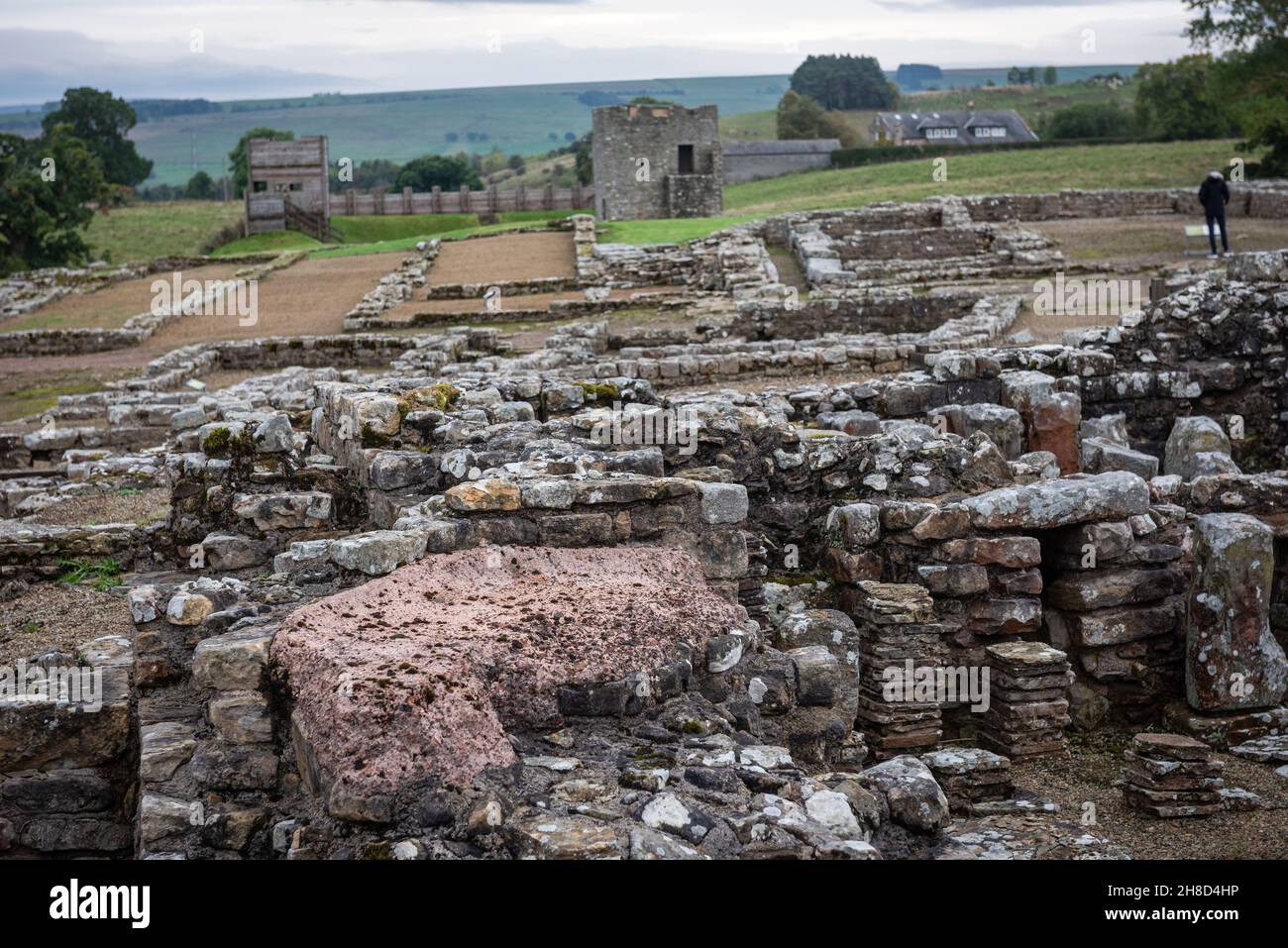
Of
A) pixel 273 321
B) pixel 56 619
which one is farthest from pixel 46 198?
pixel 56 619

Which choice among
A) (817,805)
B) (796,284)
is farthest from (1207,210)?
(817,805)

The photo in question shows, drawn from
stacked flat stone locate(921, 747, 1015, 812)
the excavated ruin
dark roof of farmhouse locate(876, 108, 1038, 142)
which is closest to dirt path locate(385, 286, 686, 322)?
the excavated ruin

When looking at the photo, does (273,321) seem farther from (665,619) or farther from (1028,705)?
(665,619)

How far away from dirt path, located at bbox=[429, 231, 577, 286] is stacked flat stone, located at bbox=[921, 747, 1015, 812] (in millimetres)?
20175

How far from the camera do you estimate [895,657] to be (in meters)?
8.08

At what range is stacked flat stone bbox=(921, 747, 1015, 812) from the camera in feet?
23.5

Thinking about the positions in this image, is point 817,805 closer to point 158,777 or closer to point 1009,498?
point 158,777

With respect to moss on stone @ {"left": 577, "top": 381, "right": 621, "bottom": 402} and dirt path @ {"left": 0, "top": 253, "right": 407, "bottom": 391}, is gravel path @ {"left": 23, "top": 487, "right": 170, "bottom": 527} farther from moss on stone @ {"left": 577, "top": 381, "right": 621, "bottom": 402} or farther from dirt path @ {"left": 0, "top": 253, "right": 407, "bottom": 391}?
dirt path @ {"left": 0, "top": 253, "right": 407, "bottom": 391}

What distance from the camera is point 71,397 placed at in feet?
57.0

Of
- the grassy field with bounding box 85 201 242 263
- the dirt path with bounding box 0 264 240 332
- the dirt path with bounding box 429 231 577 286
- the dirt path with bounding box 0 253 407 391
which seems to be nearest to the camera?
the dirt path with bounding box 0 253 407 391

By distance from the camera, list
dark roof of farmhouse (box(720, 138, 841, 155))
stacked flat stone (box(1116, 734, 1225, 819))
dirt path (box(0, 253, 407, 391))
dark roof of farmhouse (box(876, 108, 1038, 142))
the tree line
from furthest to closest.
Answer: dark roof of farmhouse (box(876, 108, 1038, 142))
dark roof of farmhouse (box(720, 138, 841, 155))
the tree line
dirt path (box(0, 253, 407, 391))
stacked flat stone (box(1116, 734, 1225, 819))

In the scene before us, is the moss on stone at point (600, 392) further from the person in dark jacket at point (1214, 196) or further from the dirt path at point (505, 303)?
the person in dark jacket at point (1214, 196)

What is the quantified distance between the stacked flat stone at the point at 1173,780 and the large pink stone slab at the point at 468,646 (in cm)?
227

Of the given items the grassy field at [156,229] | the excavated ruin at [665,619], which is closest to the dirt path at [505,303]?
the excavated ruin at [665,619]
